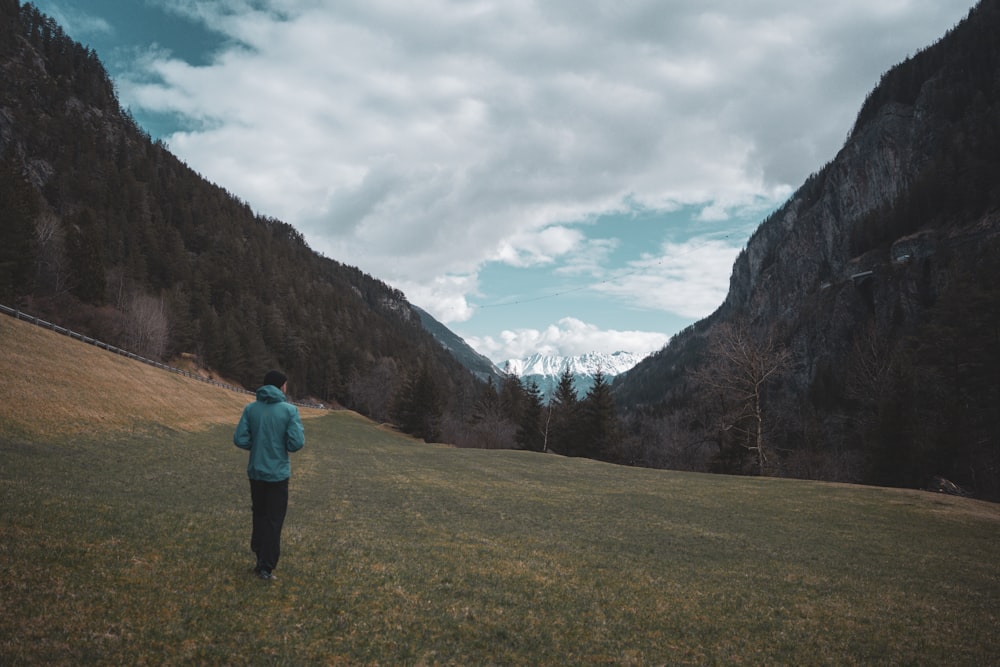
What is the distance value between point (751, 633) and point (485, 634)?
5227 mm

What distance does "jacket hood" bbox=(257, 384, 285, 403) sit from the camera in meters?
9.04

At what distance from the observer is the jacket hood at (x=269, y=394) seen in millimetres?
9039

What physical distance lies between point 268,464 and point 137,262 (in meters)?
144

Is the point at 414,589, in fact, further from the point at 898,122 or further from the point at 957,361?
the point at 898,122

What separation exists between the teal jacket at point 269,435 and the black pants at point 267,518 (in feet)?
0.57

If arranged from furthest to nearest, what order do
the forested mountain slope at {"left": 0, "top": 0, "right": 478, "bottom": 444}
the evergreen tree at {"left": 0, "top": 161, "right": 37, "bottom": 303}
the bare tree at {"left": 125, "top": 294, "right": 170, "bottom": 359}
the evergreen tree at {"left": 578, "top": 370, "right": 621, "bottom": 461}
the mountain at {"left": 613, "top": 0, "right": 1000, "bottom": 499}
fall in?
the evergreen tree at {"left": 578, "top": 370, "right": 621, "bottom": 461} → the bare tree at {"left": 125, "top": 294, "right": 170, "bottom": 359} → the forested mountain slope at {"left": 0, "top": 0, "right": 478, "bottom": 444} → the evergreen tree at {"left": 0, "top": 161, "right": 37, "bottom": 303} → the mountain at {"left": 613, "top": 0, "right": 1000, "bottom": 499}

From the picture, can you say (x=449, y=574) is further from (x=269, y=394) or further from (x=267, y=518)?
(x=269, y=394)

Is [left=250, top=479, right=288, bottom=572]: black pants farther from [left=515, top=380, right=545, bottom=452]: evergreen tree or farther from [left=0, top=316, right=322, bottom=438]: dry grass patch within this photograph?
[left=515, top=380, right=545, bottom=452]: evergreen tree

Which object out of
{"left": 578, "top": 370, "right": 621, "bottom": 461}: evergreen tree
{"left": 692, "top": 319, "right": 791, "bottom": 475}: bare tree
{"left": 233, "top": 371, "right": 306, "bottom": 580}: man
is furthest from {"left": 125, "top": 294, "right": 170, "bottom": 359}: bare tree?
{"left": 233, "top": 371, "right": 306, "bottom": 580}: man

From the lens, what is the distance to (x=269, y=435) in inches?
347

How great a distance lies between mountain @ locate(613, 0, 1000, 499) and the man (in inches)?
1826

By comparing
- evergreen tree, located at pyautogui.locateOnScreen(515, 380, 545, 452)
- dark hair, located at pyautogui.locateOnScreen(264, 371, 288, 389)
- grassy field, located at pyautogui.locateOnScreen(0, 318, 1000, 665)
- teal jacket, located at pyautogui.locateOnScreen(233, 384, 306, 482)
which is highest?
Answer: dark hair, located at pyautogui.locateOnScreen(264, 371, 288, 389)

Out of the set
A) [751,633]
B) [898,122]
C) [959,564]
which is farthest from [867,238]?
[751,633]

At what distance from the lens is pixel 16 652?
5035mm
